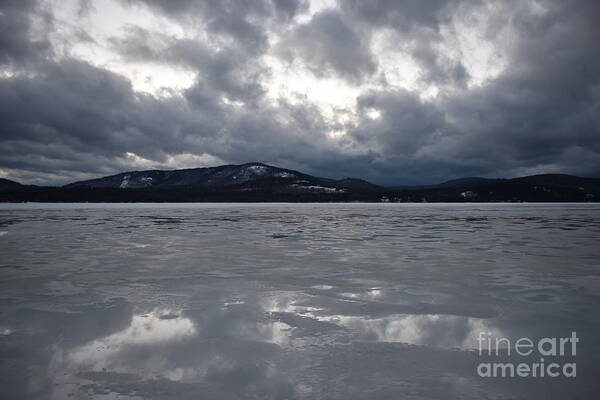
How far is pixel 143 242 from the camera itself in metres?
17.3

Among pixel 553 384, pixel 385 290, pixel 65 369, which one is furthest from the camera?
pixel 385 290

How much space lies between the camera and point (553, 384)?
408cm

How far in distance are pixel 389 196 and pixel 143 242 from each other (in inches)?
6571

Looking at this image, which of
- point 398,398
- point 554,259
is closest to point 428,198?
point 554,259

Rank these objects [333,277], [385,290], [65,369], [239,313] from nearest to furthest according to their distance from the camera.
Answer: [65,369] < [239,313] < [385,290] < [333,277]

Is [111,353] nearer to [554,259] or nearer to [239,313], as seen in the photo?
[239,313]

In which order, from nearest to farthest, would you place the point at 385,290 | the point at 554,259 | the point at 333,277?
the point at 385,290, the point at 333,277, the point at 554,259

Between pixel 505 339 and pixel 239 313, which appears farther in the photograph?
pixel 239 313

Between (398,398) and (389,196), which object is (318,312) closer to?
(398,398)

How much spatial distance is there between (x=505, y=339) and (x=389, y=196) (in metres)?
176

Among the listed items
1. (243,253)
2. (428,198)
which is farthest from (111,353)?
(428,198)

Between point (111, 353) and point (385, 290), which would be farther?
point (385, 290)

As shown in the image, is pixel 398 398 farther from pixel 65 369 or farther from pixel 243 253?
pixel 243 253

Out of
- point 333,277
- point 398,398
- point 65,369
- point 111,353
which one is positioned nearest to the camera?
point 398,398
